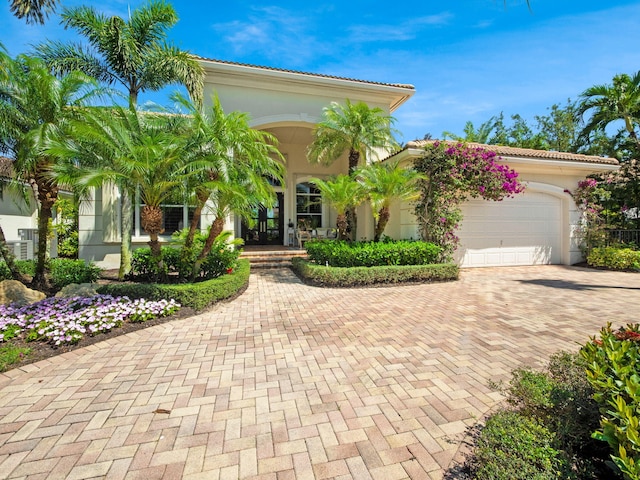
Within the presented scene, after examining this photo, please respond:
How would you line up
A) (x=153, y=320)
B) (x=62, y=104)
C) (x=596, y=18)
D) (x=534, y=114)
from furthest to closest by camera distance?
1. (x=534, y=114)
2. (x=62, y=104)
3. (x=153, y=320)
4. (x=596, y=18)

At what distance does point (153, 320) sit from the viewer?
5.20m

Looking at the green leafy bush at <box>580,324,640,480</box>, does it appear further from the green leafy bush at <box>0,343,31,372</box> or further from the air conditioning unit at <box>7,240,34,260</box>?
the air conditioning unit at <box>7,240,34,260</box>

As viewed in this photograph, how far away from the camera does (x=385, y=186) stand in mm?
9117

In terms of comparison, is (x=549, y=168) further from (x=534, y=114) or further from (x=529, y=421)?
(x=534, y=114)

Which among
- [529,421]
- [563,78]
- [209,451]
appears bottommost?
[209,451]

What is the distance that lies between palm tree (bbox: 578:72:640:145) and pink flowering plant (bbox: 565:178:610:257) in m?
Result: 3.97

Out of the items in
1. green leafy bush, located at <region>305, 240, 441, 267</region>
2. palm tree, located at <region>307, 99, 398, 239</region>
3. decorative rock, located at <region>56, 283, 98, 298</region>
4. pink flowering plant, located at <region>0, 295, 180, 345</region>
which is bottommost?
pink flowering plant, located at <region>0, 295, 180, 345</region>

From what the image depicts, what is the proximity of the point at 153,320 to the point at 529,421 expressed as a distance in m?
5.34

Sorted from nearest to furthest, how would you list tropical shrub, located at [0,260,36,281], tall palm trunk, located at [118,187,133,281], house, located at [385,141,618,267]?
tropical shrub, located at [0,260,36,281] → tall palm trunk, located at [118,187,133,281] → house, located at [385,141,618,267]

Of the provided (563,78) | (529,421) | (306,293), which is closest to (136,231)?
(306,293)

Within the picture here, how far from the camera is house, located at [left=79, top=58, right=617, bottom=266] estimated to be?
10.5 m

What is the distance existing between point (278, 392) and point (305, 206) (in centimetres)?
1305

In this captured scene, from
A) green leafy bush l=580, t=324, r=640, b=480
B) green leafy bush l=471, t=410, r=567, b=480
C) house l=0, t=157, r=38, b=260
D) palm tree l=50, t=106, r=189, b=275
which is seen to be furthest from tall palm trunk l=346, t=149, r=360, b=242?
house l=0, t=157, r=38, b=260

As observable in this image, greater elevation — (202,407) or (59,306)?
(59,306)
